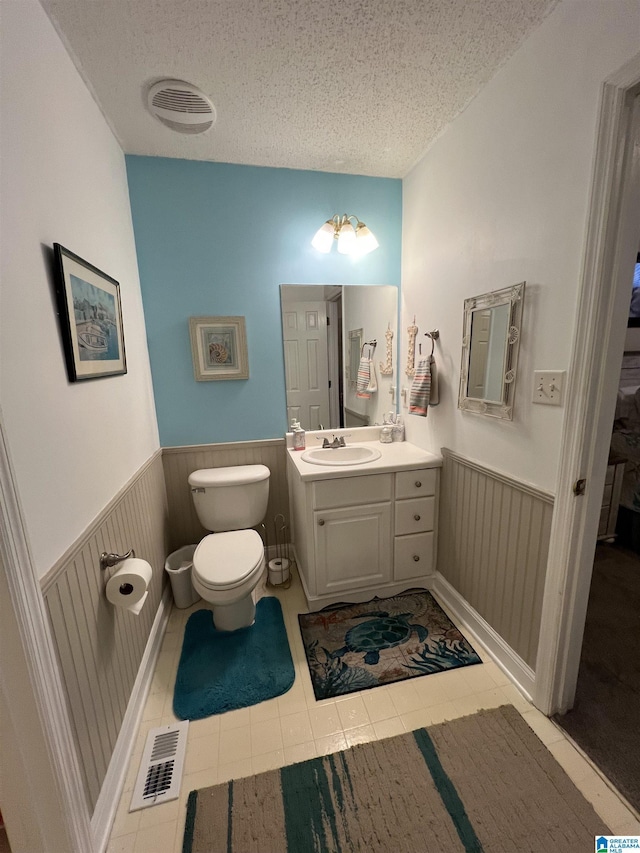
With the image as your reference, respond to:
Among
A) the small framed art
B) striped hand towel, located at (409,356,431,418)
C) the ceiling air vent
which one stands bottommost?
striped hand towel, located at (409,356,431,418)

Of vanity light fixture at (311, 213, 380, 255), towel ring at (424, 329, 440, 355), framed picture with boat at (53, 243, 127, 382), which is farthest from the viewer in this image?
vanity light fixture at (311, 213, 380, 255)

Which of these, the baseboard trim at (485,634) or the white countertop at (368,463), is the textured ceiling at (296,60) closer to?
the white countertop at (368,463)

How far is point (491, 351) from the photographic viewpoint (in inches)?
58.0

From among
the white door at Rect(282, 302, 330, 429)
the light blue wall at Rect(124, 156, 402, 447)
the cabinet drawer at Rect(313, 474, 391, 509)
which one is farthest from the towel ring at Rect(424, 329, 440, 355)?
the cabinet drawer at Rect(313, 474, 391, 509)

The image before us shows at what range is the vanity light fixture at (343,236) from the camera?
6.43 ft

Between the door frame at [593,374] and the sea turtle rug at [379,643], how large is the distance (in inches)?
18.0

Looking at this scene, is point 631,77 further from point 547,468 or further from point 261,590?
point 261,590

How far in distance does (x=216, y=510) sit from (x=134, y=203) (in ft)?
5.61

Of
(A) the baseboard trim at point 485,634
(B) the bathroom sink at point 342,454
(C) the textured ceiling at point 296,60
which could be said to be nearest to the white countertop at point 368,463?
(B) the bathroom sink at point 342,454

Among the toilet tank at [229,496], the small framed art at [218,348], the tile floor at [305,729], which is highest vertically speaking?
the small framed art at [218,348]

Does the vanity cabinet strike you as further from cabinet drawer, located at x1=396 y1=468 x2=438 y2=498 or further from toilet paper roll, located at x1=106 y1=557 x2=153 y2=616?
toilet paper roll, located at x1=106 y1=557 x2=153 y2=616

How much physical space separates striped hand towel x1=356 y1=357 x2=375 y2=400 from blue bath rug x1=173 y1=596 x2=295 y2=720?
4.65 ft

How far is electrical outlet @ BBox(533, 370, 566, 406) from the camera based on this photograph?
3.83 feet

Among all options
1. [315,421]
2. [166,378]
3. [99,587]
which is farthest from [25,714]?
[315,421]
